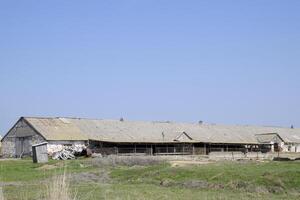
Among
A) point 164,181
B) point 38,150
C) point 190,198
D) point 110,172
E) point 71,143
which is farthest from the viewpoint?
point 71,143

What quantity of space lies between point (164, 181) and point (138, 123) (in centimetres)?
5207

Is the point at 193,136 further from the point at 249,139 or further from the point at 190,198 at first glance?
the point at 190,198

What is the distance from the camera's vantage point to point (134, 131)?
236 feet

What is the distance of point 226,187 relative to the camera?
72.6 ft

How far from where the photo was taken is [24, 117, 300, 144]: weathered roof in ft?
213

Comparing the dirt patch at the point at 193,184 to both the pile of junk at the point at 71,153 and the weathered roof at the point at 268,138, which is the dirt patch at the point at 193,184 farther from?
the weathered roof at the point at 268,138

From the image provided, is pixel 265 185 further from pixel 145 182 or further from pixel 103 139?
pixel 103 139

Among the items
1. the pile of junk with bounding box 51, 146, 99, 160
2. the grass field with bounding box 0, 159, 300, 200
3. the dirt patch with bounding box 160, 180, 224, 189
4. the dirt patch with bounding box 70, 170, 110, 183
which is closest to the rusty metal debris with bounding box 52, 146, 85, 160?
the pile of junk with bounding box 51, 146, 99, 160

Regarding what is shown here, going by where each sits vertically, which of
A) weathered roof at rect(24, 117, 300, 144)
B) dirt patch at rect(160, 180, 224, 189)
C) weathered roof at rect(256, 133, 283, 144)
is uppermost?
weathered roof at rect(24, 117, 300, 144)

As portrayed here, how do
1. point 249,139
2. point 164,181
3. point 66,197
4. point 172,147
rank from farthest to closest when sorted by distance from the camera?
point 249,139
point 172,147
point 164,181
point 66,197

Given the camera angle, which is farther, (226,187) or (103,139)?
(103,139)

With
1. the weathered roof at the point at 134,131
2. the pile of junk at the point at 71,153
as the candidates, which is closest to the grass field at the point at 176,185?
the pile of junk at the point at 71,153

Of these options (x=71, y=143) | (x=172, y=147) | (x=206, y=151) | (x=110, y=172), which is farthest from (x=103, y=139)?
(x=110, y=172)

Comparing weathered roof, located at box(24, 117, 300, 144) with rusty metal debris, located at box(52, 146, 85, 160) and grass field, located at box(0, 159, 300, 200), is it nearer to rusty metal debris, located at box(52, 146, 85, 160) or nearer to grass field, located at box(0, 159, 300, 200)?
rusty metal debris, located at box(52, 146, 85, 160)
